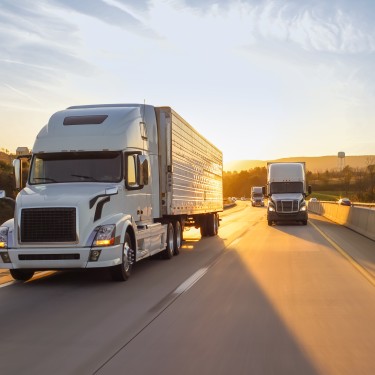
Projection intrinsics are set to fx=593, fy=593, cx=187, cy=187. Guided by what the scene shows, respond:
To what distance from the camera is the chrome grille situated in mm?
10711

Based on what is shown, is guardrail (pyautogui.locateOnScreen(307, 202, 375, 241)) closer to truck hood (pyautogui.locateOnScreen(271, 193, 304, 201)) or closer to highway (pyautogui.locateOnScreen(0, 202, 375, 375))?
truck hood (pyautogui.locateOnScreen(271, 193, 304, 201))

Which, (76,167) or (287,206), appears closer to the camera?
(76,167)

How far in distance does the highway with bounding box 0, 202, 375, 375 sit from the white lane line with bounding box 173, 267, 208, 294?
2cm

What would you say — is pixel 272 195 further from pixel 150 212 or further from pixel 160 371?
pixel 160 371

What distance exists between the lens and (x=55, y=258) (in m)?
10.7

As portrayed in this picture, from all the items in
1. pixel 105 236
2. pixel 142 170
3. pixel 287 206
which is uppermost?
pixel 142 170

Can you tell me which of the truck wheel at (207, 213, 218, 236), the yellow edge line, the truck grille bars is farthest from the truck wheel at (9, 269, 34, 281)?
the truck grille bars

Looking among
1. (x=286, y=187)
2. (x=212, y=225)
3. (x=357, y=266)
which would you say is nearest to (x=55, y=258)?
(x=357, y=266)

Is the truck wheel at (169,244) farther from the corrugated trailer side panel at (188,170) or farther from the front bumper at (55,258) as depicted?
the front bumper at (55,258)

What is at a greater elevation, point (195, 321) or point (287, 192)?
point (287, 192)

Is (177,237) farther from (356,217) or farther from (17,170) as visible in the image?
(356,217)

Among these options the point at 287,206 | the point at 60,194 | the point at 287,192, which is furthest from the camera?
the point at 287,192

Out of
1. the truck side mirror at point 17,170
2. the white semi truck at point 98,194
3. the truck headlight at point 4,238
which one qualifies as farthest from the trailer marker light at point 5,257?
the truck side mirror at point 17,170

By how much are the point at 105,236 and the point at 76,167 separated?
6.96ft
